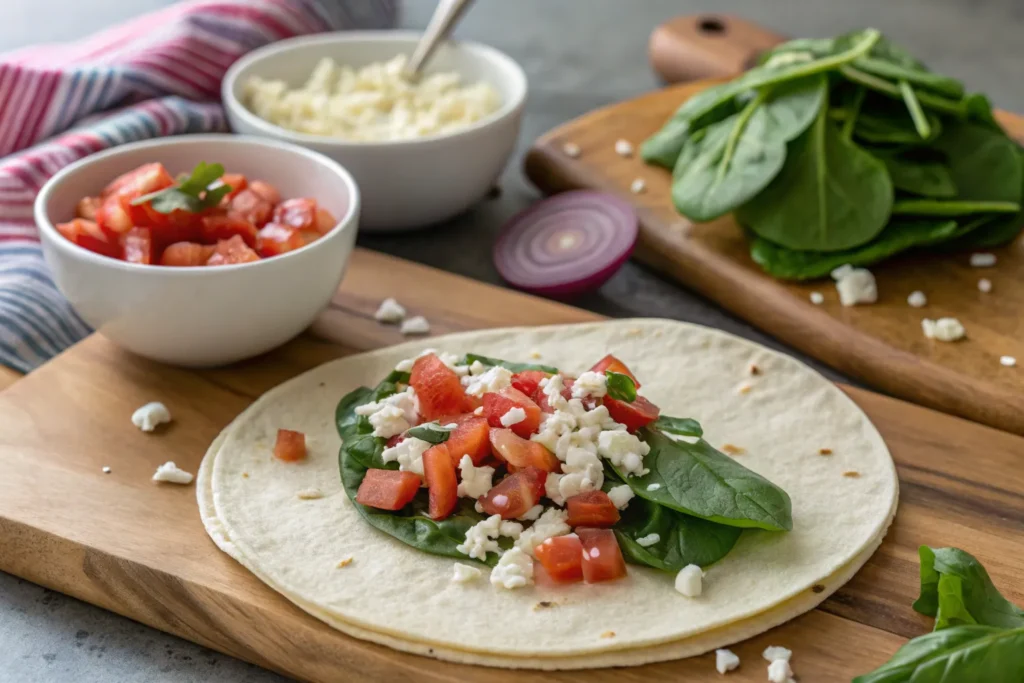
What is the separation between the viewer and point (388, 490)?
2109mm

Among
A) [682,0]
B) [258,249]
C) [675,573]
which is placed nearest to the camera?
[675,573]

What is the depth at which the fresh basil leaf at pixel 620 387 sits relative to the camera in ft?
7.06

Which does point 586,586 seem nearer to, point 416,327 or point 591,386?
point 591,386

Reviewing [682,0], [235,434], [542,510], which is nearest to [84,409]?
[235,434]

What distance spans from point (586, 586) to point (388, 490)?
414mm

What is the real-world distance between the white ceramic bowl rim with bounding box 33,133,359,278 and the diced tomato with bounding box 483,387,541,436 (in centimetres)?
63

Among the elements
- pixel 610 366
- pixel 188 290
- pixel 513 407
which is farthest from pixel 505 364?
pixel 188 290

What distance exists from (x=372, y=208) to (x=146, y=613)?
5.04 feet

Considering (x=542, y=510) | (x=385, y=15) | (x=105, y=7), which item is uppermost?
(x=542, y=510)

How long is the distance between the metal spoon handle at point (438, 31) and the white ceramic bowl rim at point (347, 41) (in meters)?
0.13

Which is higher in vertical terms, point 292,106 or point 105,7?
point 292,106

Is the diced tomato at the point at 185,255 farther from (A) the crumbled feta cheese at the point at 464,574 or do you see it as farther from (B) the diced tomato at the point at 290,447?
(A) the crumbled feta cheese at the point at 464,574

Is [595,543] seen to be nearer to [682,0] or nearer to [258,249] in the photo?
[258,249]

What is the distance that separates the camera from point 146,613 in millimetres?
2055
